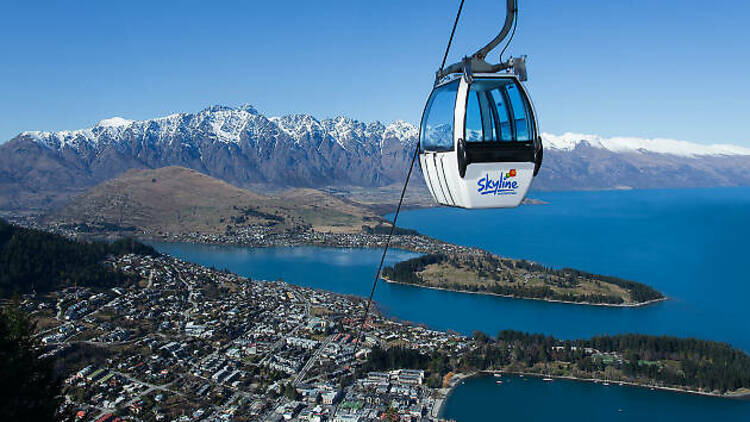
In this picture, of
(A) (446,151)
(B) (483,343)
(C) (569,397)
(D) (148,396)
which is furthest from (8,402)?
(B) (483,343)

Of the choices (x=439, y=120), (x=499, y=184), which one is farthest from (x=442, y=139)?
(x=499, y=184)

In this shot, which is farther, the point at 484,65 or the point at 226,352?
the point at 226,352

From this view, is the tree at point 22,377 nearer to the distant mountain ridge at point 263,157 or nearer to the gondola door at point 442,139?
the gondola door at point 442,139

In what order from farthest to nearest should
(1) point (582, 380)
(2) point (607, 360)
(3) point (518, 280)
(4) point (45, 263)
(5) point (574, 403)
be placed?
(3) point (518, 280) < (4) point (45, 263) < (2) point (607, 360) < (1) point (582, 380) < (5) point (574, 403)

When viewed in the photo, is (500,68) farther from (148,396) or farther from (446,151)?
(148,396)

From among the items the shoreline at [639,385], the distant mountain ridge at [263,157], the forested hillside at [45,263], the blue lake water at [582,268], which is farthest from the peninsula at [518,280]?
the distant mountain ridge at [263,157]

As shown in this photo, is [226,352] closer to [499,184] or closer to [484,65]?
[499,184]

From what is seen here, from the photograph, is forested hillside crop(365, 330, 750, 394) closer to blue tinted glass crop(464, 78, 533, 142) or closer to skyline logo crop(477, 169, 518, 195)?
skyline logo crop(477, 169, 518, 195)
